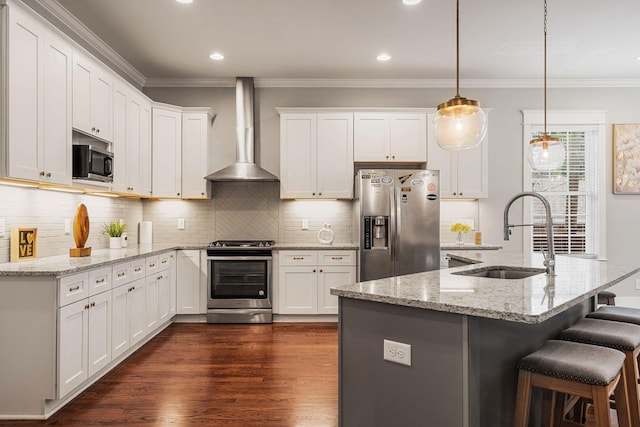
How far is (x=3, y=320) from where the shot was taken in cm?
251

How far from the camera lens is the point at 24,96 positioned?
2.63 meters

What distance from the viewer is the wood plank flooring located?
254 centimetres

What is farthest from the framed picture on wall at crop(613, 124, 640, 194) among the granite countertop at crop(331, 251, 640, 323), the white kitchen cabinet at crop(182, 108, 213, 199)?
the white kitchen cabinet at crop(182, 108, 213, 199)

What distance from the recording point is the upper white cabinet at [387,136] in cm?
506

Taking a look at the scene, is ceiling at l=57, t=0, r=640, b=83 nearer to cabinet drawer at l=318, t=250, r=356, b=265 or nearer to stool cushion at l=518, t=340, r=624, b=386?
cabinet drawer at l=318, t=250, r=356, b=265

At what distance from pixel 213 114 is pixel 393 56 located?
2313mm

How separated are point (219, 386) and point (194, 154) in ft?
9.56

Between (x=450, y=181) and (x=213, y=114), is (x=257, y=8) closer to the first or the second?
(x=213, y=114)

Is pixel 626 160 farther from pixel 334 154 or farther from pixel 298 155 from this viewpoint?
pixel 298 155

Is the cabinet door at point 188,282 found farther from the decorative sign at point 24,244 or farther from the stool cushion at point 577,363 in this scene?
the stool cushion at point 577,363

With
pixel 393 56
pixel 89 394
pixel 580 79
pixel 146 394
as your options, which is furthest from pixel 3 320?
pixel 580 79

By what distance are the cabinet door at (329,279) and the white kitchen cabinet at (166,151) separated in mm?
1992

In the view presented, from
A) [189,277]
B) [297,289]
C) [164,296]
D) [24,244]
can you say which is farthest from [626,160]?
[24,244]

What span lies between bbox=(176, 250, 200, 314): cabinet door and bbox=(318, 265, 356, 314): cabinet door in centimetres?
143
